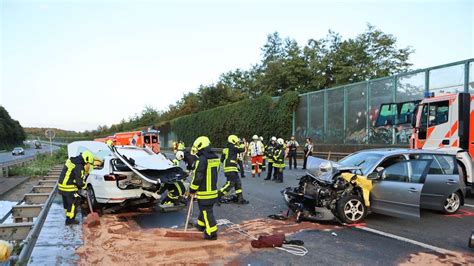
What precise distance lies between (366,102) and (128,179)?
59.3 ft

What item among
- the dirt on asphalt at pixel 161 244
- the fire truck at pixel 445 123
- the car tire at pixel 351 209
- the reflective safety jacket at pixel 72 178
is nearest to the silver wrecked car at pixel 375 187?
the car tire at pixel 351 209

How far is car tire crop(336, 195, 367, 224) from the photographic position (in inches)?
283

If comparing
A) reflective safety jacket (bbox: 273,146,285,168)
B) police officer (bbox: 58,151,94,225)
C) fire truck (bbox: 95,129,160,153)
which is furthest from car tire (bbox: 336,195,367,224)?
fire truck (bbox: 95,129,160,153)

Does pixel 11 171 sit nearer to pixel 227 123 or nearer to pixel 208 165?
pixel 208 165

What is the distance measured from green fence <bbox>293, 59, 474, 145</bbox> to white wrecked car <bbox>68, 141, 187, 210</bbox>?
12.3 metres

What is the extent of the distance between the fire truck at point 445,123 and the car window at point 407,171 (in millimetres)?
2792

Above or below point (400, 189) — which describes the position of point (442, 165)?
above

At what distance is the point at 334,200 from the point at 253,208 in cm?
246

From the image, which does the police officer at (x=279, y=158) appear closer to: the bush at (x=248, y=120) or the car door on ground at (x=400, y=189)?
the car door on ground at (x=400, y=189)

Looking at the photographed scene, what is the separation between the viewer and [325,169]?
7719mm

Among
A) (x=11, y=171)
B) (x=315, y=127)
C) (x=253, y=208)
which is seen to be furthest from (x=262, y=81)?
(x=253, y=208)

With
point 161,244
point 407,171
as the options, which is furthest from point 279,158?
point 161,244

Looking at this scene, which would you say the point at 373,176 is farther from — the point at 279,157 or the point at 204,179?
the point at 279,157

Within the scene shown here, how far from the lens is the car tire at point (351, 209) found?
720cm
